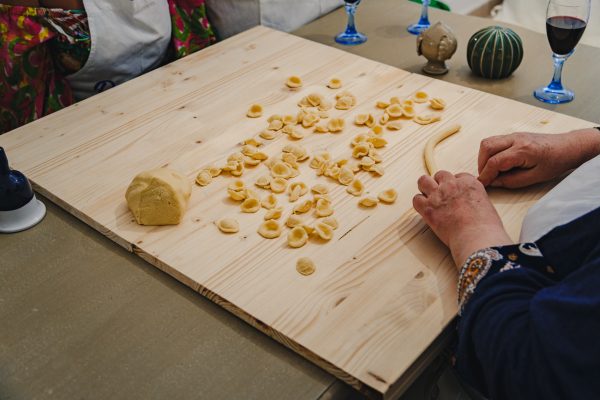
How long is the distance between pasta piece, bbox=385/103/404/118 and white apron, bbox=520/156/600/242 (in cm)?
42

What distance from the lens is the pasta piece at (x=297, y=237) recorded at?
3.27ft

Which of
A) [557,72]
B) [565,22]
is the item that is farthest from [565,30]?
[557,72]

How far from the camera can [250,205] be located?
3.57ft

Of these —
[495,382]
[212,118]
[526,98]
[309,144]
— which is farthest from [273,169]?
[526,98]

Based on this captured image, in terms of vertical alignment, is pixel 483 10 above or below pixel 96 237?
below

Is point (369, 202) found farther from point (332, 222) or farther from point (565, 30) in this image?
point (565, 30)

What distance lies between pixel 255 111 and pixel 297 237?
1.44ft

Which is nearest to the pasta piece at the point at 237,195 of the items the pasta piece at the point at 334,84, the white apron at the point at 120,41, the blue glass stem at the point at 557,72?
the pasta piece at the point at 334,84

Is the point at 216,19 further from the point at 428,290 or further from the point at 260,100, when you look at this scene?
the point at 428,290

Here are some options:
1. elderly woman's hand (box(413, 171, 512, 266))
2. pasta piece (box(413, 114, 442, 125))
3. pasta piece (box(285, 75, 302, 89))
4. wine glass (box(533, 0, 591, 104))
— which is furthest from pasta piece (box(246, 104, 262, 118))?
wine glass (box(533, 0, 591, 104))

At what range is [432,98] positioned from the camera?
1384 mm

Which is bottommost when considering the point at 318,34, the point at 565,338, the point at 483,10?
the point at 483,10

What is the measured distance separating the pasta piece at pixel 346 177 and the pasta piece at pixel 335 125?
16 cm

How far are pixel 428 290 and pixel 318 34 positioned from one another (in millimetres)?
1193
